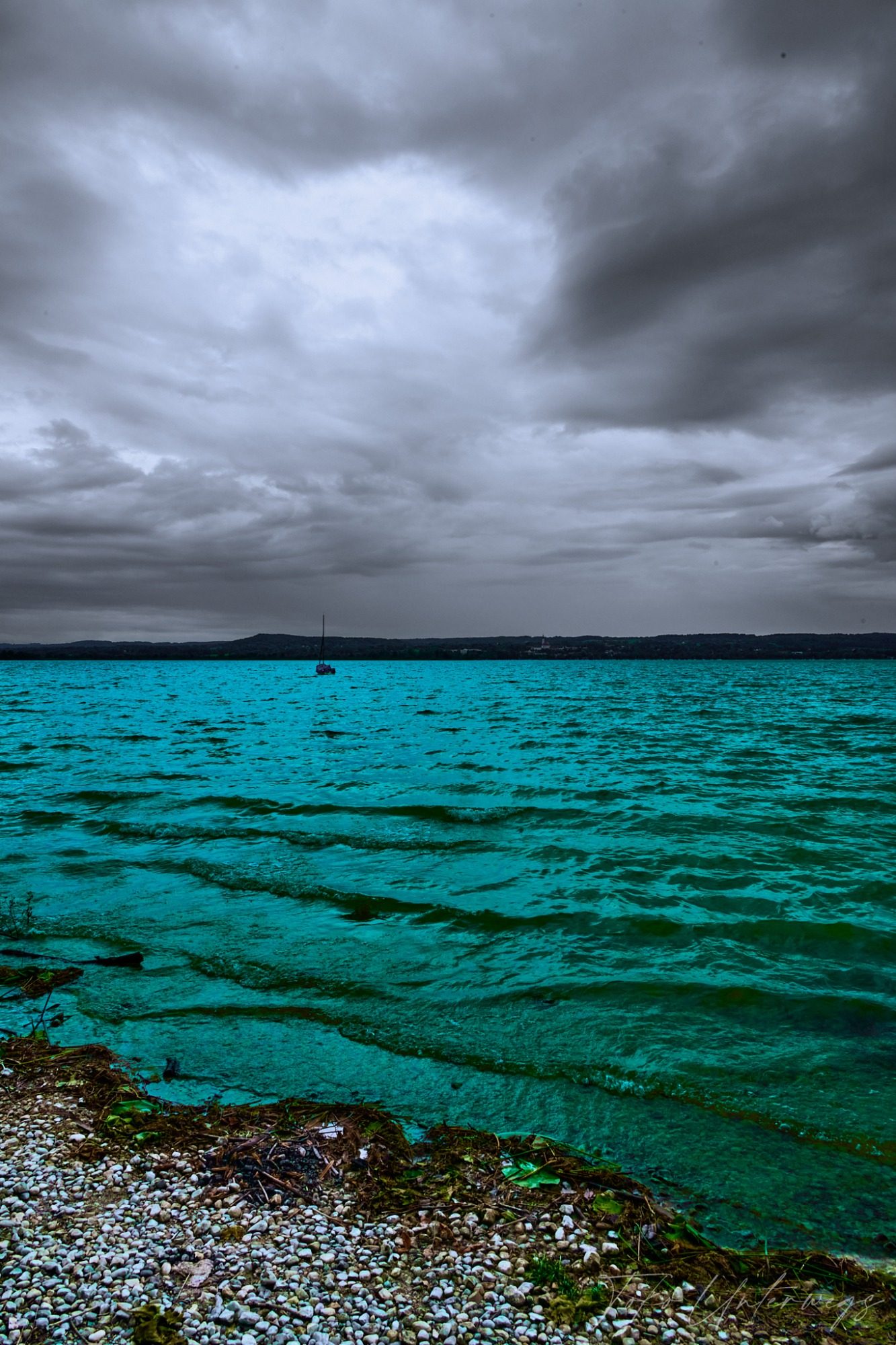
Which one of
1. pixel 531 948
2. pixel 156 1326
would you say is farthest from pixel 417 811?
pixel 156 1326

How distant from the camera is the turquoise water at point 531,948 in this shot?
6.64 m

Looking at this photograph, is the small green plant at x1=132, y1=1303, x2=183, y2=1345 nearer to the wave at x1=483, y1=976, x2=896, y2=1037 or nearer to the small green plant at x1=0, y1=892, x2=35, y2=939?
the wave at x1=483, y1=976, x2=896, y2=1037

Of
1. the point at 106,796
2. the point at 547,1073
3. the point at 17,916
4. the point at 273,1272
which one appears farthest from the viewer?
the point at 106,796

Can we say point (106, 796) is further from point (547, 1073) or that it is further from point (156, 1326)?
point (156, 1326)

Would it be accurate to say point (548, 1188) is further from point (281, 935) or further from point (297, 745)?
point (297, 745)

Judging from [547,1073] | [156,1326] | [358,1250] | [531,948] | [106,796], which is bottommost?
[106,796]

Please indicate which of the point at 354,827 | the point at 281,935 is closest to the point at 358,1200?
the point at 281,935

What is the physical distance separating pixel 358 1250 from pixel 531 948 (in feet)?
21.5

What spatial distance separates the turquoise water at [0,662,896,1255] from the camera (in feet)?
21.8

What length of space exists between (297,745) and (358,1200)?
3217 centimetres

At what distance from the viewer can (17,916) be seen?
1226 centimetres

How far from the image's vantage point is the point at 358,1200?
5.14 metres

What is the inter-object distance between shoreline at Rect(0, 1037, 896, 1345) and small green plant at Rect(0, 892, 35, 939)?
611 centimetres

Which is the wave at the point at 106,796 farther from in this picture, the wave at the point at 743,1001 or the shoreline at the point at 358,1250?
the shoreline at the point at 358,1250
